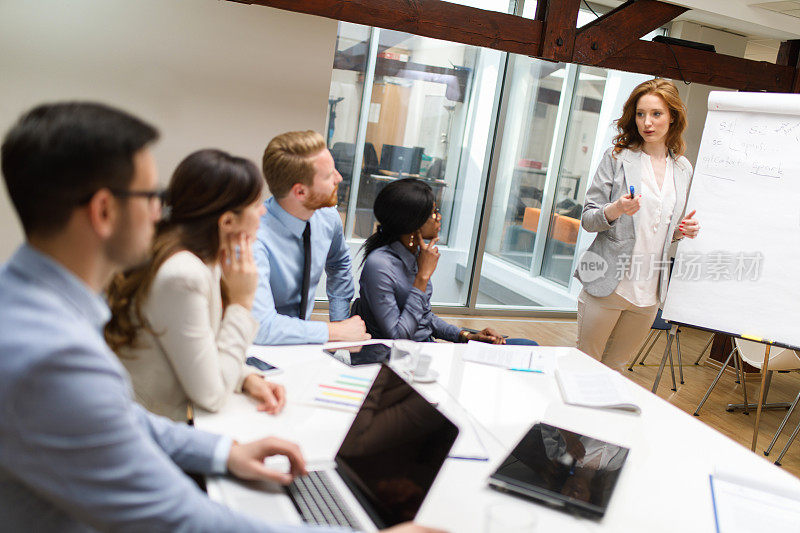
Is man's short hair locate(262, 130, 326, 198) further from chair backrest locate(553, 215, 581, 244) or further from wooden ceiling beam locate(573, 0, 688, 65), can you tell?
chair backrest locate(553, 215, 581, 244)

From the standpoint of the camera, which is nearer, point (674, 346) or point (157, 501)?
point (157, 501)

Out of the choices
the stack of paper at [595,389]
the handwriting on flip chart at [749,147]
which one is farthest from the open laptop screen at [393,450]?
the handwriting on flip chart at [749,147]

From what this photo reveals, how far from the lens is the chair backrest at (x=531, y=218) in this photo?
5.73m

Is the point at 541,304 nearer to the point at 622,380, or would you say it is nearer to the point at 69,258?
the point at 622,380

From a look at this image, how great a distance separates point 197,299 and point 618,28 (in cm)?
383

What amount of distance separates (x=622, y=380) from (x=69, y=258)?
5.95 ft

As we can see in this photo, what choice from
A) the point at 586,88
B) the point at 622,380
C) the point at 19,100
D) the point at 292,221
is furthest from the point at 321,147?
the point at 586,88

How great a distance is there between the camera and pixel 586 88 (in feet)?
18.4

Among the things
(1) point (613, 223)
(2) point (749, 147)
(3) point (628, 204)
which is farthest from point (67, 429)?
(2) point (749, 147)

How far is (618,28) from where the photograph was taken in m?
4.21

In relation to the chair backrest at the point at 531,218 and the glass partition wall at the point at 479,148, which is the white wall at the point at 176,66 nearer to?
the glass partition wall at the point at 479,148

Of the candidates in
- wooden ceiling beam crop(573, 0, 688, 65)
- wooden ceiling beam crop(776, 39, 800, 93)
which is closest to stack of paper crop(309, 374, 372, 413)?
wooden ceiling beam crop(573, 0, 688, 65)

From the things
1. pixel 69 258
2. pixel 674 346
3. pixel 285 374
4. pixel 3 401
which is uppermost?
pixel 69 258

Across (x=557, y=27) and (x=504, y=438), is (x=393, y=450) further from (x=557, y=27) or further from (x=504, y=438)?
(x=557, y=27)
